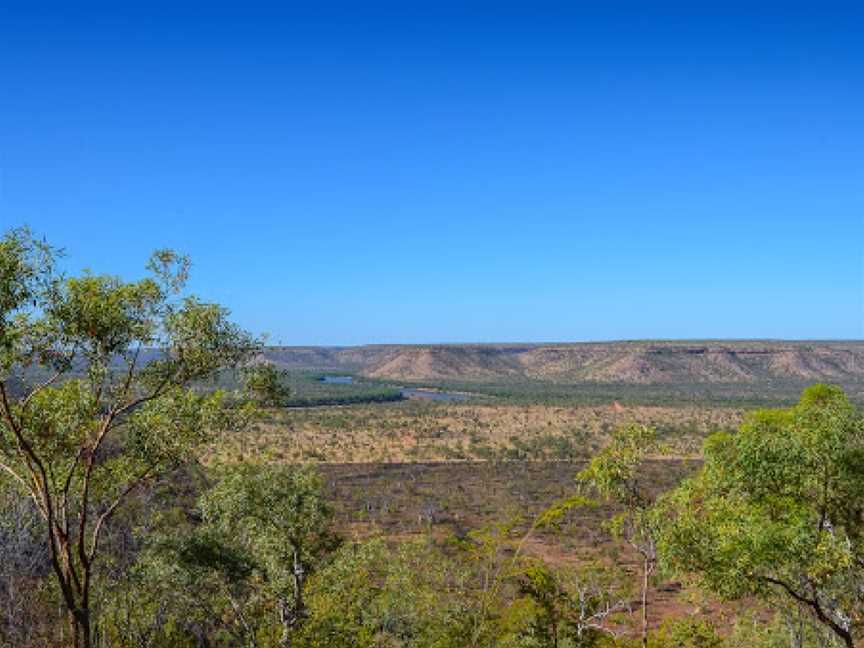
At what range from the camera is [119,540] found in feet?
69.3

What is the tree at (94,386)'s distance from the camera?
9180mm

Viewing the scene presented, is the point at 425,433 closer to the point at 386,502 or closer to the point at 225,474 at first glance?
the point at 386,502

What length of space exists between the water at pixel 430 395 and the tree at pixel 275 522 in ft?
387

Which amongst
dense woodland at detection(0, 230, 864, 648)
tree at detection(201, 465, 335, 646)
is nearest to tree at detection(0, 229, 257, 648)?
dense woodland at detection(0, 230, 864, 648)

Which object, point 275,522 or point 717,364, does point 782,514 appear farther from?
point 717,364

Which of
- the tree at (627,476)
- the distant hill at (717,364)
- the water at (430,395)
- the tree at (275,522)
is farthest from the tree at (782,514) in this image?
the distant hill at (717,364)

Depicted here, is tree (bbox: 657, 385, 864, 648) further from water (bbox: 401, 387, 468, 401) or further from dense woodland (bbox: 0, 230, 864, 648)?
water (bbox: 401, 387, 468, 401)

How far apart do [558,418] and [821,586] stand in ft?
288

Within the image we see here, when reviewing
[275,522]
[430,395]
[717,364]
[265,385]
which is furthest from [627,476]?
[717,364]

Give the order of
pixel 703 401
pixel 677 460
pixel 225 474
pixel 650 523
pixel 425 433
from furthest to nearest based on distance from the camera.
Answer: pixel 703 401, pixel 425 433, pixel 677 460, pixel 225 474, pixel 650 523

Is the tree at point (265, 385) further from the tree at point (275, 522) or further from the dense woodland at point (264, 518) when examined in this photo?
the tree at point (275, 522)

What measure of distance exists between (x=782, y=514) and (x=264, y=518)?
34.9 feet

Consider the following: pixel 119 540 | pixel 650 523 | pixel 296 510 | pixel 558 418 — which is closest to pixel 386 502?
pixel 119 540

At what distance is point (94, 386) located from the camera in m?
9.94
